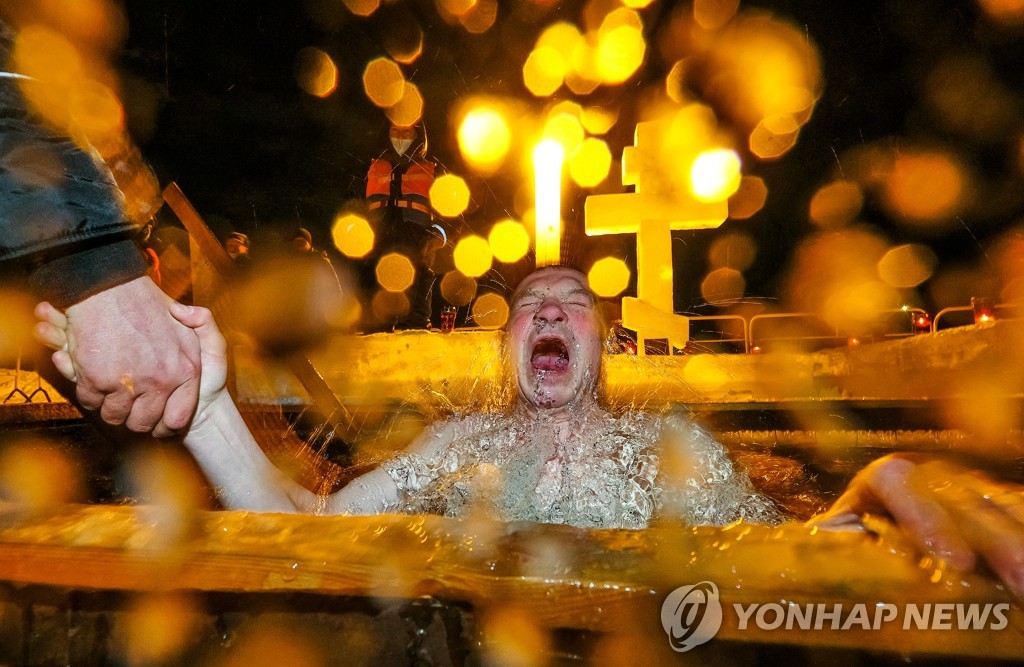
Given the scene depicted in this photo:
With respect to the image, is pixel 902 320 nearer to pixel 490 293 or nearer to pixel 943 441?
pixel 490 293

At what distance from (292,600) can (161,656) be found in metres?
0.34

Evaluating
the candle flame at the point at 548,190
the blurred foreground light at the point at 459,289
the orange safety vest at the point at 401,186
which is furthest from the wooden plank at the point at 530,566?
the blurred foreground light at the point at 459,289

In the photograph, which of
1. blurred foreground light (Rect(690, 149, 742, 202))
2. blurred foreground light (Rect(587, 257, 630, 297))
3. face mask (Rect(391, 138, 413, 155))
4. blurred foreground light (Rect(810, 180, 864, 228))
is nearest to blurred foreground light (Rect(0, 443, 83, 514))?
face mask (Rect(391, 138, 413, 155))

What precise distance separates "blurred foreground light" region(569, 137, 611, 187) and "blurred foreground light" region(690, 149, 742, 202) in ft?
9.50

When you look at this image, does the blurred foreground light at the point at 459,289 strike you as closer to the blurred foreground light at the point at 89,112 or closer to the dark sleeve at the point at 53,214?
the blurred foreground light at the point at 89,112

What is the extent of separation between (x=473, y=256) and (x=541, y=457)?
461 inches

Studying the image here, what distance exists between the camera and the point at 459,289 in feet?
46.6

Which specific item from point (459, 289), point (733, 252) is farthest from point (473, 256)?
point (733, 252)

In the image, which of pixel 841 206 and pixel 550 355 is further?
pixel 841 206

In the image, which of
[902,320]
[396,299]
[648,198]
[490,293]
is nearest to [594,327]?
[648,198]

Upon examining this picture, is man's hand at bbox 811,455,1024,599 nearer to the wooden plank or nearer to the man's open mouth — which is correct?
A: the wooden plank

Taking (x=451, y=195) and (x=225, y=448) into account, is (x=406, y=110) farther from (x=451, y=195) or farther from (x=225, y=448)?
(x=225, y=448)

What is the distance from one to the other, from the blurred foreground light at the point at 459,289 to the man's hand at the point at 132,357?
11766 millimetres

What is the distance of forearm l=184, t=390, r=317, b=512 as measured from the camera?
6.32ft
